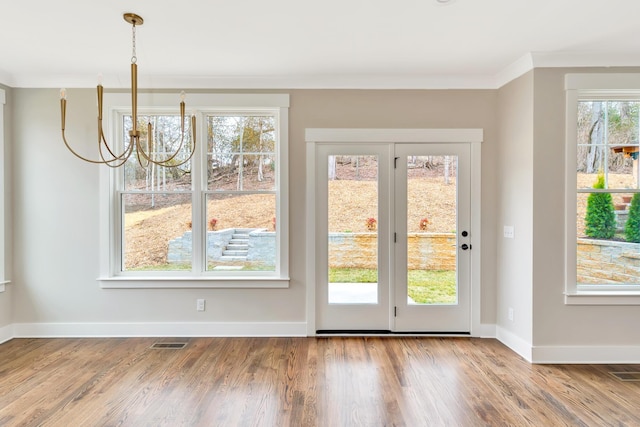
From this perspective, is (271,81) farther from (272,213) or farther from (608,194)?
(608,194)

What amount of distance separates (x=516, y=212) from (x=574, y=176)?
1.75 ft

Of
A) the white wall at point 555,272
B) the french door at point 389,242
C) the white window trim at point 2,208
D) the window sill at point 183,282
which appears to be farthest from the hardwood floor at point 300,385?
the white window trim at point 2,208

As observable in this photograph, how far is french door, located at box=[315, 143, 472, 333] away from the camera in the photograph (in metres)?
3.61

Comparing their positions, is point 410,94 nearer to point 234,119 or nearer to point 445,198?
point 445,198

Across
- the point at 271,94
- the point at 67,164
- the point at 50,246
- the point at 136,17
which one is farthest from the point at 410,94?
the point at 50,246

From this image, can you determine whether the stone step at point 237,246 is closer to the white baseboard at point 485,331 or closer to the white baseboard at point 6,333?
the white baseboard at point 6,333

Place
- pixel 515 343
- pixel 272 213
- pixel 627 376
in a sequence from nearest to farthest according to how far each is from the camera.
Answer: pixel 627 376 < pixel 515 343 < pixel 272 213

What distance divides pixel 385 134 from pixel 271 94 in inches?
47.9

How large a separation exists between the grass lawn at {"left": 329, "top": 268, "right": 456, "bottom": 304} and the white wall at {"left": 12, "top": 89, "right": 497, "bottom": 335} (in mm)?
343

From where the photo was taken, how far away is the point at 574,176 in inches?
119

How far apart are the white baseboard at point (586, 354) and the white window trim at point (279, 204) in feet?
7.76

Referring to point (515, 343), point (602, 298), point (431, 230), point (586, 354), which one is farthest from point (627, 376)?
point (431, 230)

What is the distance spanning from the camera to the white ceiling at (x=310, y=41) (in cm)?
231

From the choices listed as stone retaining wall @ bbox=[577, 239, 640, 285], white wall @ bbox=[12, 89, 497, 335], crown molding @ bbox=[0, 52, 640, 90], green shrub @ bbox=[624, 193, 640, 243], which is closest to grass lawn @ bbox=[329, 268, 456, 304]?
white wall @ bbox=[12, 89, 497, 335]
